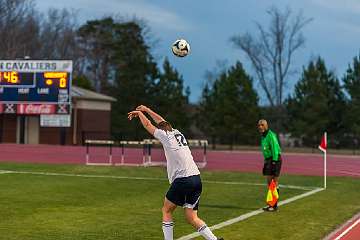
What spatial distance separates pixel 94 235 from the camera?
10.2m

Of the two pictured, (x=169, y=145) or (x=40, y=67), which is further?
(x=40, y=67)

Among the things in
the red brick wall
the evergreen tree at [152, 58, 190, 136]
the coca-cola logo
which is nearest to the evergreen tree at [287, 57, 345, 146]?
the evergreen tree at [152, 58, 190, 136]

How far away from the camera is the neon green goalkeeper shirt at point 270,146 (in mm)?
13812

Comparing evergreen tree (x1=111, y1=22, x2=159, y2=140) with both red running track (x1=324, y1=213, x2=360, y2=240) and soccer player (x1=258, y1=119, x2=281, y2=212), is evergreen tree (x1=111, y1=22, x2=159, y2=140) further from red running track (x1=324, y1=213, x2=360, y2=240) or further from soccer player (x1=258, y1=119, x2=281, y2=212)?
red running track (x1=324, y1=213, x2=360, y2=240)

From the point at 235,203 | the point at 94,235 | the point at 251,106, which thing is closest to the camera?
the point at 94,235

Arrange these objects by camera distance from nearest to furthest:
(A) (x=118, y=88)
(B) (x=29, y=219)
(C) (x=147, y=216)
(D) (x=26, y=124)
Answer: (B) (x=29, y=219) < (C) (x=147, y=216) < (D) (x=26, y=124) < (A) (x=118, y=88)

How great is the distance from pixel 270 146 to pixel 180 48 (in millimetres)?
4193

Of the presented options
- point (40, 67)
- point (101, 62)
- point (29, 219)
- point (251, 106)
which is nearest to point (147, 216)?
point (29, 219)

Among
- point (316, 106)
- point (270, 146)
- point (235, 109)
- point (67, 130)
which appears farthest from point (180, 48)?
point (316, 106)

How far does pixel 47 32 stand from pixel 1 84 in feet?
135

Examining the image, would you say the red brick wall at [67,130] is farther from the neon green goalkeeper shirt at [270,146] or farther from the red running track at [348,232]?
the red running track at [348,232]

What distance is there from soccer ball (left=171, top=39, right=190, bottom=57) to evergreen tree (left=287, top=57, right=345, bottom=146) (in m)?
52.4

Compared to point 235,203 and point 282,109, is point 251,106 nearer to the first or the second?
point 282,109

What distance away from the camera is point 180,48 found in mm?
10633
